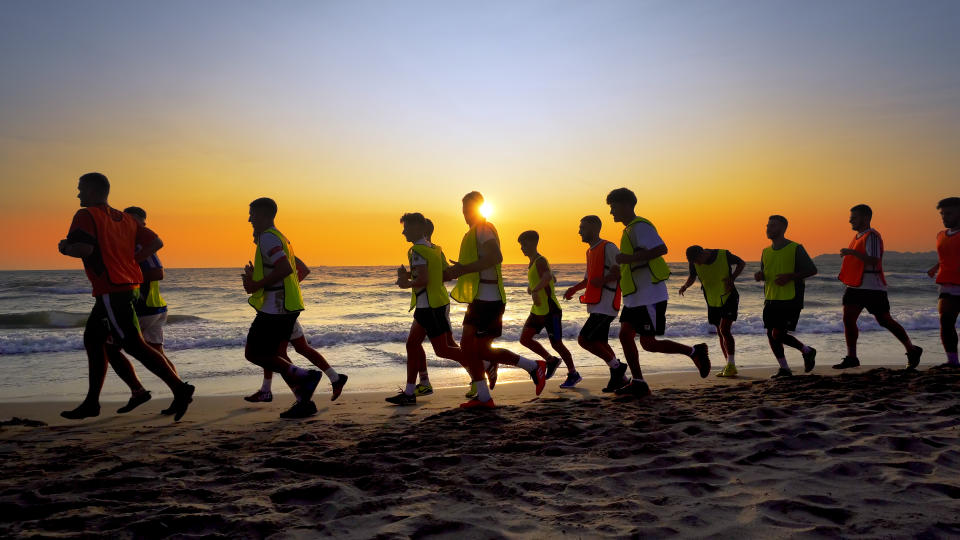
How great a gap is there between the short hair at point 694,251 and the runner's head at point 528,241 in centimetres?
202

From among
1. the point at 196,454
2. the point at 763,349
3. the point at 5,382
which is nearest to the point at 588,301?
the point at 196,454

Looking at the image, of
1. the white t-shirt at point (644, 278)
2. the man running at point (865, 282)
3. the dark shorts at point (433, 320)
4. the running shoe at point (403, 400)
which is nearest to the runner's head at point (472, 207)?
the dark shorts at point (433, 320)

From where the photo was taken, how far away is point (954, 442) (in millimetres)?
3562

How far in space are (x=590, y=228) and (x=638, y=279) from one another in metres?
1.13

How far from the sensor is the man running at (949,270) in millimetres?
6434

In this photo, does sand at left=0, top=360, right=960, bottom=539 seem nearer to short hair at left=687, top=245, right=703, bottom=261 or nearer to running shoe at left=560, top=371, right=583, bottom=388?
running shoe at left=560, top=371, right=583, bottom=388

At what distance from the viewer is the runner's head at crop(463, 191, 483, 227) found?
522cm

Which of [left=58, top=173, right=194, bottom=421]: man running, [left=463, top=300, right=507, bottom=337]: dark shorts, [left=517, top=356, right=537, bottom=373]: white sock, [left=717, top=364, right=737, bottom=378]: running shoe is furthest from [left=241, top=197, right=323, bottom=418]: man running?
[left=717, top=364, right=737, bottom=378]: running shoe

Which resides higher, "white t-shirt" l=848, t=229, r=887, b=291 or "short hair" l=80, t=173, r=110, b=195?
"short hair" l=80, t=173, r=110, b=195

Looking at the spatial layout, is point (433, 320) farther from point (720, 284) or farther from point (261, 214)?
point (720, 284)

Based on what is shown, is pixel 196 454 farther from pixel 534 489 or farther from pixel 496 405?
pixel 496 405

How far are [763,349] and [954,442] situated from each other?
291 inches

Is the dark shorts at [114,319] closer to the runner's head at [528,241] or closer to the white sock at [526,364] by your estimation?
the white sock at [526,364]

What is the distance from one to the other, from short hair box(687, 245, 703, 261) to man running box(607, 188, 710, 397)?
192 centimetres
